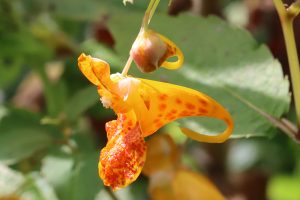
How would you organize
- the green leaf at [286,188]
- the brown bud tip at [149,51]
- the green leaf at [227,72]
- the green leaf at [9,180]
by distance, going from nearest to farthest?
the brown bud tip at [149,51] < the green leaf at [227,72] < the green leaf at [9,180] < the green leaf at [286,188]

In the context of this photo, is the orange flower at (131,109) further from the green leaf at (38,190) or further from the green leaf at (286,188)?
the green leaf at (286,188)

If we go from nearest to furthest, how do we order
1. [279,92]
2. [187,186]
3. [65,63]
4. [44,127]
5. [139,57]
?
[139,57]
[279,92]
[187,186]
[44,127]
[65,63]

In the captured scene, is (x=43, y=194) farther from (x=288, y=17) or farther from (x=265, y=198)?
(x=265, y=198)

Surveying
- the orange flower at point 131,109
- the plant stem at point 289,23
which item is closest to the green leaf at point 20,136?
the orange flower at point 131,109

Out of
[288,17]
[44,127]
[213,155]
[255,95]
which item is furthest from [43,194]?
[213,155]

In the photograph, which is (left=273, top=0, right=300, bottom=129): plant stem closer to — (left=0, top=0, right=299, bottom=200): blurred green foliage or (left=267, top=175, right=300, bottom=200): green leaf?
(left=0, top=0, right=299, bottom=200): blurred green foliage

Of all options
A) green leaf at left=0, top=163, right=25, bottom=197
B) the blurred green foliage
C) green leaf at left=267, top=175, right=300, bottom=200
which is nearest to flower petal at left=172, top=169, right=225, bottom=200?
the blurred green foliage
